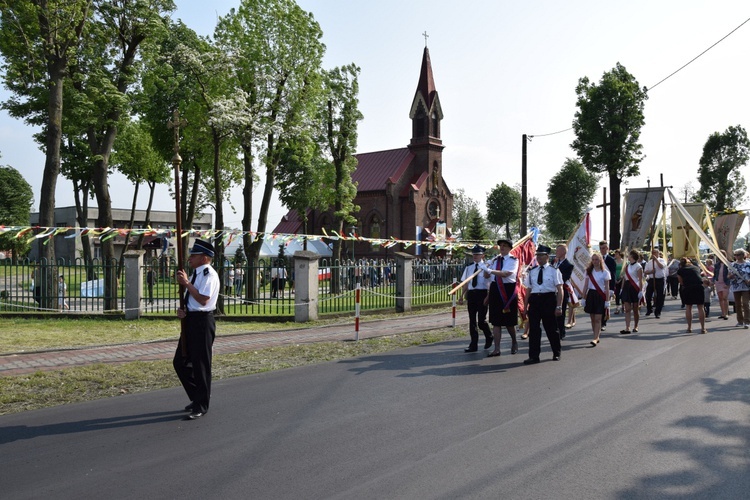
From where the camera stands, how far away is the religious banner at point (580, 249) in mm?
14086

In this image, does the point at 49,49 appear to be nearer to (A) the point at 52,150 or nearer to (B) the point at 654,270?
(A) the point at 52,150

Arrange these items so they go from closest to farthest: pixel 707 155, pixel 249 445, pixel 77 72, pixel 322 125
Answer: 1. pixel 249 445
2. pixel 77 72
3. pixel 322 125
4. pixel 707 155

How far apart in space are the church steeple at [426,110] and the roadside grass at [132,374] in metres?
49.6

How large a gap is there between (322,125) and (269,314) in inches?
724

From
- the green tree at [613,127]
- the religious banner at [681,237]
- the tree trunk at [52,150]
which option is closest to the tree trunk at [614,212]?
the green tree at [613,127]

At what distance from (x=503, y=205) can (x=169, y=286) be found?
6541 cm

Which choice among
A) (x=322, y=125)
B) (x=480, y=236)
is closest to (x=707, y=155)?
(x=480, y=236)

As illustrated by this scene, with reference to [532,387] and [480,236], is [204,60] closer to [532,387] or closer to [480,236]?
[532,387]

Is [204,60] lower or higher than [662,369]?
higher

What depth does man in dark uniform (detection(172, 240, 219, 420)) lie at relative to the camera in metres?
6.45

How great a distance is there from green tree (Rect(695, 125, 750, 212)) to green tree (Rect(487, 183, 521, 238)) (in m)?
22.9

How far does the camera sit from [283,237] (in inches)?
669

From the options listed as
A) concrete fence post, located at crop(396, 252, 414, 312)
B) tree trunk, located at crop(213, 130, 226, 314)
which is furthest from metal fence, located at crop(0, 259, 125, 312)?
concrete fence post, located at crop(396, 252, 414, 312)

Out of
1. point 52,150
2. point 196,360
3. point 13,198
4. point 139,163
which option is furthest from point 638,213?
point 13,198
